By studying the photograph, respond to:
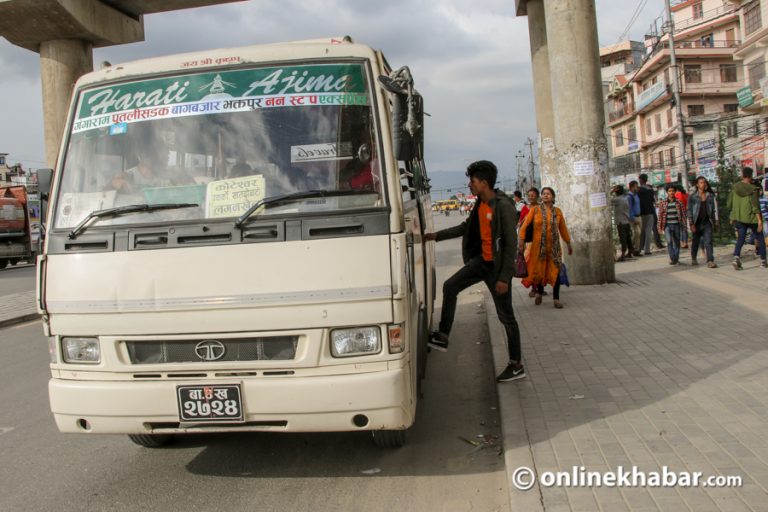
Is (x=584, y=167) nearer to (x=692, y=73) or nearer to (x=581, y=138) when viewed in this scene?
(x=581, y=138)

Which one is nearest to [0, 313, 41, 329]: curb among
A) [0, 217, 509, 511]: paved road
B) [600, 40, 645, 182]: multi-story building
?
[0, 217, 509, 511]: paved road

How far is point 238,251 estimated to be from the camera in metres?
3.80

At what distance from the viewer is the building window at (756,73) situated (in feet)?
124

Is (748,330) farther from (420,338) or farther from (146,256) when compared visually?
(146,256)

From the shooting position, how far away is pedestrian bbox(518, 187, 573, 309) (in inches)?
355

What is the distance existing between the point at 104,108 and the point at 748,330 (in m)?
6.33

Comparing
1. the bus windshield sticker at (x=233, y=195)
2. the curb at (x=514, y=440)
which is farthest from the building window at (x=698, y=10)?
the bus windshield sticker at (x=233, y=195)

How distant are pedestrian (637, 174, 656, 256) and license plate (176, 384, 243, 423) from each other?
13.8 metres

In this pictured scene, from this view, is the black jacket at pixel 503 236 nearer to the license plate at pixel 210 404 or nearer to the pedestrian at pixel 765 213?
the license plate at pixel 210 404

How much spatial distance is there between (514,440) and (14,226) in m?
29.9

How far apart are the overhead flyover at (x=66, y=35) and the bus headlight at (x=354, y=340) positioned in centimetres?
1247

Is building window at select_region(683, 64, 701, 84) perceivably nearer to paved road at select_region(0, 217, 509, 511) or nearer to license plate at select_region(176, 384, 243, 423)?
paved road at select_region(0, 217, 509, 511)

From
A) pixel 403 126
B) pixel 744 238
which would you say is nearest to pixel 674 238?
pixel 744 238

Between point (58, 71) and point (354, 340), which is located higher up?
point (58, 71)
